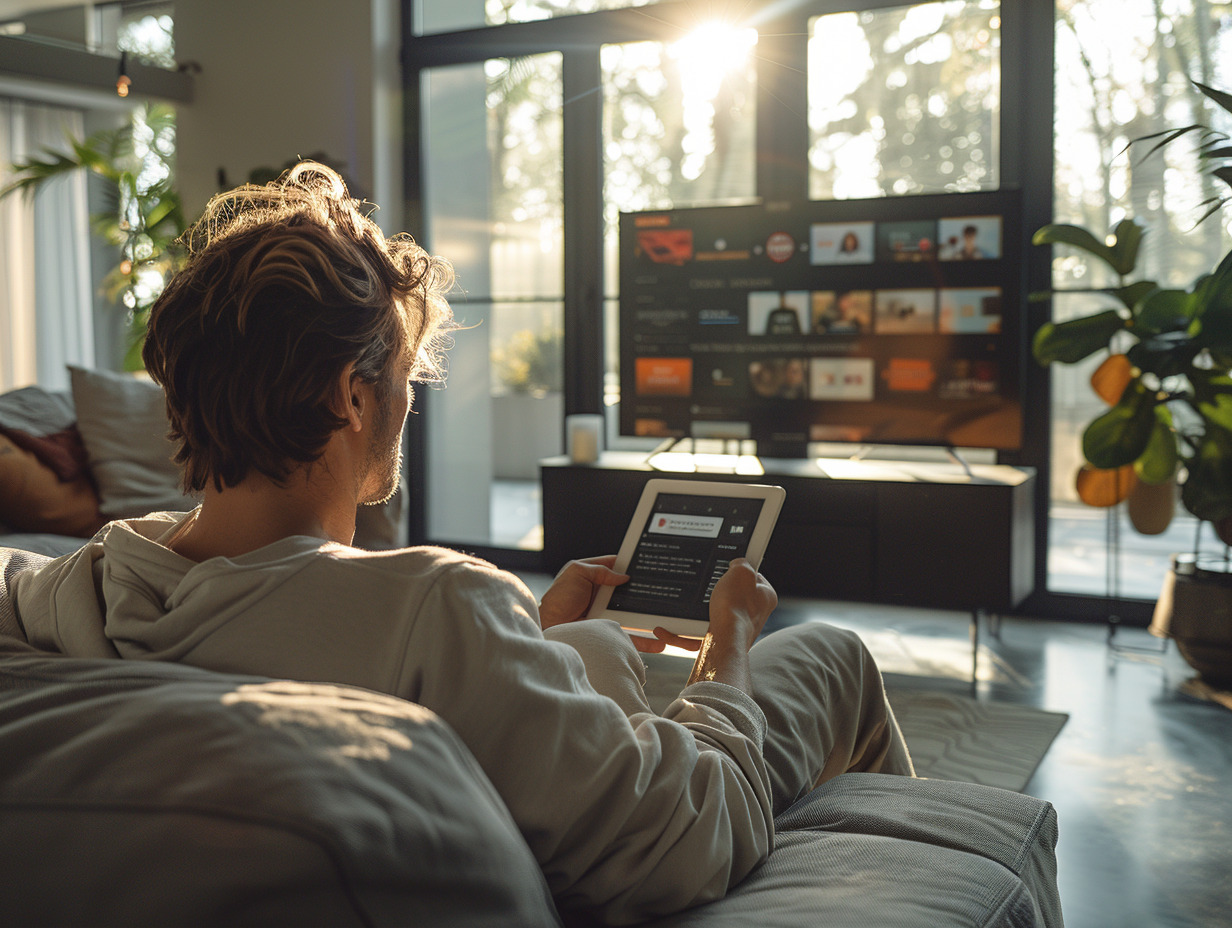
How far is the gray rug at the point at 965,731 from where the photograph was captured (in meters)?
2.47

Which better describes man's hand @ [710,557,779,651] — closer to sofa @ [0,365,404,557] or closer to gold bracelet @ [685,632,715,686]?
gold bracelet @ [685,632,715,686]

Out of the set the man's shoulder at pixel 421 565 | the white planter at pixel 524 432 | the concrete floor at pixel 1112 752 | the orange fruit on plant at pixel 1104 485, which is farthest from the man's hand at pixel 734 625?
the white planter at pixel 524 432

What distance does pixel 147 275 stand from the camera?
539 centimetres

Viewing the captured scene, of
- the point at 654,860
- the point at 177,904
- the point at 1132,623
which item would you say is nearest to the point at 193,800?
the point at 177,904

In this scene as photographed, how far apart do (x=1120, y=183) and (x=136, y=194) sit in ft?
14.2

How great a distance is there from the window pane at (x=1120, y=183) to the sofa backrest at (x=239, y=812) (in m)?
3.48

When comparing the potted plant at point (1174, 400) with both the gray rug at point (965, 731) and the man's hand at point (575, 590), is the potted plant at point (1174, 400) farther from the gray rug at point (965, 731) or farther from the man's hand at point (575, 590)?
the man's hand at point (575, 590)

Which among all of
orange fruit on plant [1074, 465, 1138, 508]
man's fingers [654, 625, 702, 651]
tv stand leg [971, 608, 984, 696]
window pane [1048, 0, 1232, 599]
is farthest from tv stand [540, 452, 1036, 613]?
man's fingers [654, 625, 702, 651]

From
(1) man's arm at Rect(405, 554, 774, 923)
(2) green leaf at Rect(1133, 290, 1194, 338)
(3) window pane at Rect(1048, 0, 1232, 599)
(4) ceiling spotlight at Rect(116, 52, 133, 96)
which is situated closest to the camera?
(1) man's arm at Rect(405, 554, 774, 923)

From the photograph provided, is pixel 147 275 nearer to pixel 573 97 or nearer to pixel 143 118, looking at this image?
pixel 143 118

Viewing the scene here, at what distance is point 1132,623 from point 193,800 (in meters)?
3.86

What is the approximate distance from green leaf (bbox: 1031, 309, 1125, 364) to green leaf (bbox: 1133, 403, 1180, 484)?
10.7 inches

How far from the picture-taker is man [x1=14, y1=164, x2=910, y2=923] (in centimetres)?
77

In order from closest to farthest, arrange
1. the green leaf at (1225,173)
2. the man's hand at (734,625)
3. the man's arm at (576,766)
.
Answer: the man's arm at (576,766) → the man's hand at (734,625) → the green leaf at (1225,173)
